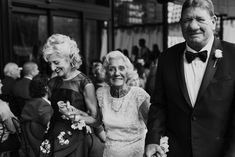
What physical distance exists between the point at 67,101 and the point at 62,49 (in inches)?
17.5

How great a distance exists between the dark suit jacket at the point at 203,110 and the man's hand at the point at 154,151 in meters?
0.04

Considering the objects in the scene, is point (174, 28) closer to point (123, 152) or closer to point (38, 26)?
point (38, 26)

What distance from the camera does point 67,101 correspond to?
10.1 ft

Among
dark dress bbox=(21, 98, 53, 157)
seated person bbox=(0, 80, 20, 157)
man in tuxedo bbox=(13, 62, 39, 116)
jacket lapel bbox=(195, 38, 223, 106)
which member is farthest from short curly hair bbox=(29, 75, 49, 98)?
jacket lapel bbox=(195, 38, 223, 106)

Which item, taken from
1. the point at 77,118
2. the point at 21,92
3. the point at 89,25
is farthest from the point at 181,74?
the point at 89,25

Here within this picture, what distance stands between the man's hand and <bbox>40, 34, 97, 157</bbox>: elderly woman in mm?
836

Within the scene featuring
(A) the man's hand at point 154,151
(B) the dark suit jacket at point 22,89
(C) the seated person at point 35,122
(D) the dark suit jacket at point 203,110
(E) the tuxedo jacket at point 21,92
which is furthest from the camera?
(B) the dark suit jacket at point 22,89

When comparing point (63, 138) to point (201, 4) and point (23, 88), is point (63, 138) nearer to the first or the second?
point (201, 4)

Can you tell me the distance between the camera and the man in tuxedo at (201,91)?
212 centimetres

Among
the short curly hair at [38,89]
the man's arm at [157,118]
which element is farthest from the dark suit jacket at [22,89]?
the man's arm at [157,118]

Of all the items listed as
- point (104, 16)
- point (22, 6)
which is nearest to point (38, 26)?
point (22, 6)

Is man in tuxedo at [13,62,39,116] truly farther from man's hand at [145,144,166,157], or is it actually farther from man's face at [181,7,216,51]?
man's face at [181,7,216,51]

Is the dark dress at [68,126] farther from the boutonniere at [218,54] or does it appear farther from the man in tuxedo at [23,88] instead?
the man in tuxedo at [23,88]

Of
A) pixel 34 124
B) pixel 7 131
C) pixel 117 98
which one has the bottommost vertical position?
pixel 7 131
